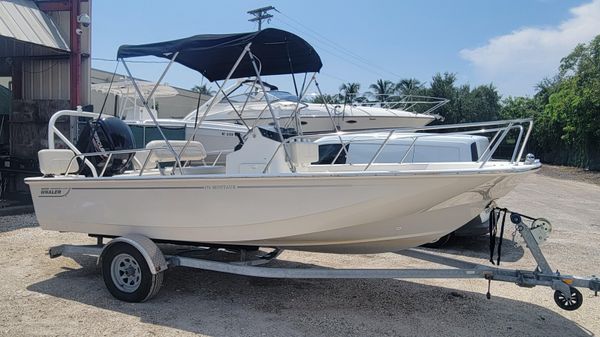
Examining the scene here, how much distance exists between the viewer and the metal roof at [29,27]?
33.1ft

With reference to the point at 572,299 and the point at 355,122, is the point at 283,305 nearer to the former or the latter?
the point at 572,299

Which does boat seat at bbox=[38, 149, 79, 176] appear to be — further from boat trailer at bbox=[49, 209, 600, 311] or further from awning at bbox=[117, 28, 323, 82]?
awning at bbox=[117, 28, 323, 82]

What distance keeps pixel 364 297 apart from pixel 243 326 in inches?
55.5

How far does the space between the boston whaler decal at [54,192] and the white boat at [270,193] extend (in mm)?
12

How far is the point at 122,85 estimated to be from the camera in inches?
488

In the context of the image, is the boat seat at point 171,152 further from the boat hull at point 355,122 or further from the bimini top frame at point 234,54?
the boat hull at point 355,122

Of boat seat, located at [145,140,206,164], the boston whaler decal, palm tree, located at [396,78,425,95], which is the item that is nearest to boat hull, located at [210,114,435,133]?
boat seat, located at [145,140,206,164]

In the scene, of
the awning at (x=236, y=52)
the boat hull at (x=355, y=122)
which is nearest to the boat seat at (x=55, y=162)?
the awning at (x=236, y=52)

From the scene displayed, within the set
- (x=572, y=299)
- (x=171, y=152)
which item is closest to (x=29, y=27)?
(x=171, y=152)

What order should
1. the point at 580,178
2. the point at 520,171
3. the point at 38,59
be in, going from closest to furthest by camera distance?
the point at 520,171 < the point at 38,59 < the point at 580,178

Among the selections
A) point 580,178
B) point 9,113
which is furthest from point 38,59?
point 580,178

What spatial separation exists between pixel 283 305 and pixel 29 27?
9518 millimetres

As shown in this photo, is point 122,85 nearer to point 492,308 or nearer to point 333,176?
point 333,176

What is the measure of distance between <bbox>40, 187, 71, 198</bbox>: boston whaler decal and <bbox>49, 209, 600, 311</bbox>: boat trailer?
0.67m
